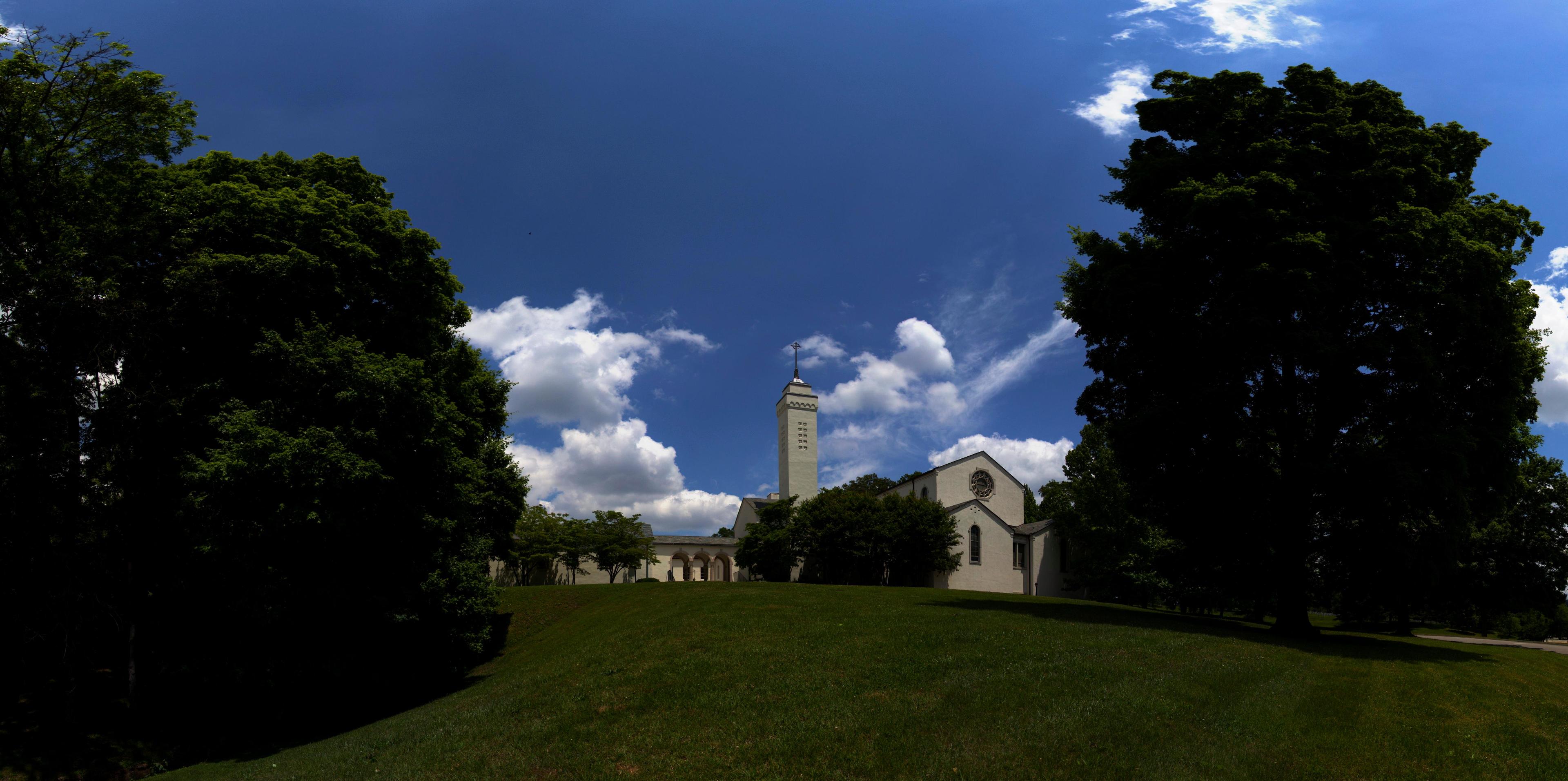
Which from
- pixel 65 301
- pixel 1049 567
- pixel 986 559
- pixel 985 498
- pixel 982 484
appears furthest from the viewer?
pixel 982 484

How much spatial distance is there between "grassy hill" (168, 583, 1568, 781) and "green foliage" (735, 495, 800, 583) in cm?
2899

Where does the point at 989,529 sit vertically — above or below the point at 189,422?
below

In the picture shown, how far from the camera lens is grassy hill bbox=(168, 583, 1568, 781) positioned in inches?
396

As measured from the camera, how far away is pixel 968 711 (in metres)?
11.6

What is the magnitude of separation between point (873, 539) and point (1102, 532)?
47.7ft

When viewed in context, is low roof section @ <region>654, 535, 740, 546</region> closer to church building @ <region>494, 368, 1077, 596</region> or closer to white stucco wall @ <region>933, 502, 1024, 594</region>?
church building @ <region>494, 368, 1077, 596</region>

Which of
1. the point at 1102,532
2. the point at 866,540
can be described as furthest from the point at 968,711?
the point at 1102,532

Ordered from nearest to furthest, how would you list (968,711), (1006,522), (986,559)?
(968,711)
(986,559)
(1006,522)

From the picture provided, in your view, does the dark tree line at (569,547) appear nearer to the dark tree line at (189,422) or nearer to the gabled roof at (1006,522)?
the gabled roof at (1006,522)

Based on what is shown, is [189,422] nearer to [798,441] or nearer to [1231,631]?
[1231,631]

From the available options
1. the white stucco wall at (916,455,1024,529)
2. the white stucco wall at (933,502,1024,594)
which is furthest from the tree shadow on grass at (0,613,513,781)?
the white stucco wall at (916,455,1024,529)

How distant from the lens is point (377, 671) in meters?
20.6

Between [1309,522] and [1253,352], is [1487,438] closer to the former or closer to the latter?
[1309,522]

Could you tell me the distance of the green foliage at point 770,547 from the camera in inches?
1925
